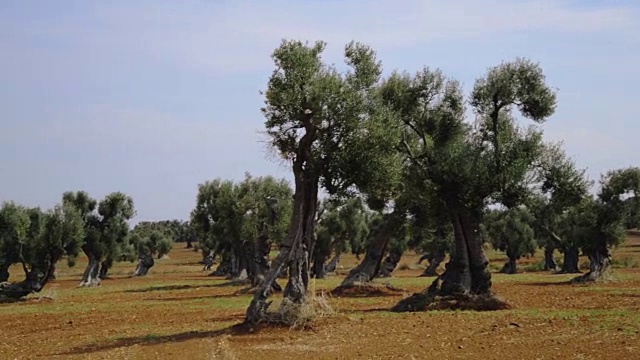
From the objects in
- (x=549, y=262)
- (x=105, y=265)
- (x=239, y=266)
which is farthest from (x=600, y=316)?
(x=105, y=265)

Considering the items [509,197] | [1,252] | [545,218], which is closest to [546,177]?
[509,197]

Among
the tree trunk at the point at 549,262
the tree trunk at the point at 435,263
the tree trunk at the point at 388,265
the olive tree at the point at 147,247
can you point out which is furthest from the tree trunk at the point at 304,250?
the olive tree at the point at 147,247

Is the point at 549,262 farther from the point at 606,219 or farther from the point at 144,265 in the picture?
the point at 144,265

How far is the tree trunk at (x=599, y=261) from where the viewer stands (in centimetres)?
4884

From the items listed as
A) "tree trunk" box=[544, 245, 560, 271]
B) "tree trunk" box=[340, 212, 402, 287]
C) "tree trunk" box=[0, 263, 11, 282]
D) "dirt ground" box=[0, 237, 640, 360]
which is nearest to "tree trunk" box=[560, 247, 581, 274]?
"tree trunk" box=[544, 245, 560, 271]

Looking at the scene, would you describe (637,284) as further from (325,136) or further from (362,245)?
(362,245)

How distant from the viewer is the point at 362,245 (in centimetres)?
7744

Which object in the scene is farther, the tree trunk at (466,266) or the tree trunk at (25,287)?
the tree trunk at (25,287)

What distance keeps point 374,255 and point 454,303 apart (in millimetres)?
14484

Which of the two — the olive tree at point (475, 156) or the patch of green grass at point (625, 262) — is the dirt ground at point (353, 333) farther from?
the patch of green grass at point (625, 262)

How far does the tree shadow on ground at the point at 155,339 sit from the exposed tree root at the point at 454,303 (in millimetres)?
8273

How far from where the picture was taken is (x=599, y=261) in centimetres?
5075

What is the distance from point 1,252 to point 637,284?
42.1 metres

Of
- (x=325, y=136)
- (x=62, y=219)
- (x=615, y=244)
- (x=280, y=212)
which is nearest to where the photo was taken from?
(x=325, y=136)
